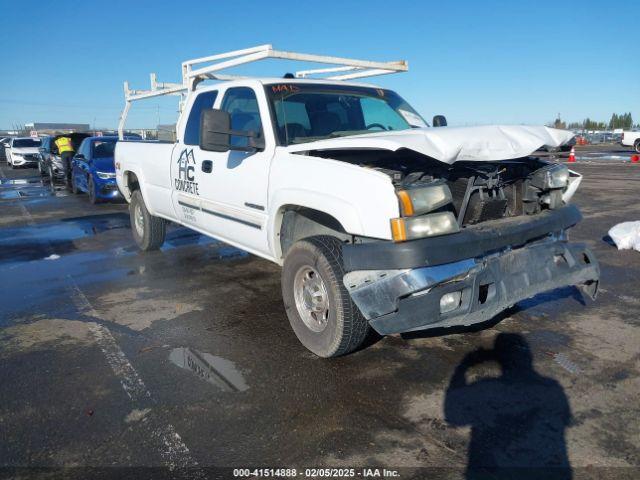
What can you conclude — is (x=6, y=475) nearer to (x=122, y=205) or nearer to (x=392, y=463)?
(x=392, y=463)

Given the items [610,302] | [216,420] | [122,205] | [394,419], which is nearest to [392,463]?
[394,419]

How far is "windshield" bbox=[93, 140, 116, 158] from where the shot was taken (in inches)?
515

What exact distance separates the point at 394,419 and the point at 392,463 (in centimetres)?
40

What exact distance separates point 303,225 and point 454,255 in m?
1.40

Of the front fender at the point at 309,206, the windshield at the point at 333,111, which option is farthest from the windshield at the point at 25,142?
the front fender at the point at 309,206

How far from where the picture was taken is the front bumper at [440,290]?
312 centimetres

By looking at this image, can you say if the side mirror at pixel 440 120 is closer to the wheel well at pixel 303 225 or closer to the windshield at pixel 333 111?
the windshield at pixel 333 111

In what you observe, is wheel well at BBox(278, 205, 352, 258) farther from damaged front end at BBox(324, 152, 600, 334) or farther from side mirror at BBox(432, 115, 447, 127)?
side mirror at BBox(432, 115, 447, 127)

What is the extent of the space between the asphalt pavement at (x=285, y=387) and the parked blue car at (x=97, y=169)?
23.3 feet

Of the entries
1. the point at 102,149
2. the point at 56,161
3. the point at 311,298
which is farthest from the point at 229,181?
the point at 56,161

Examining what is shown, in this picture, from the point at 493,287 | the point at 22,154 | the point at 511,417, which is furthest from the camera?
the point at 22,154

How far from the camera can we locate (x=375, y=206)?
3.12 metres

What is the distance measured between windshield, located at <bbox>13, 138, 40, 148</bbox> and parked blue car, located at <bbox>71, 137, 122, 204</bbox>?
56.0 feet

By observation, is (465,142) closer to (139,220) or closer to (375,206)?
(375,206)
